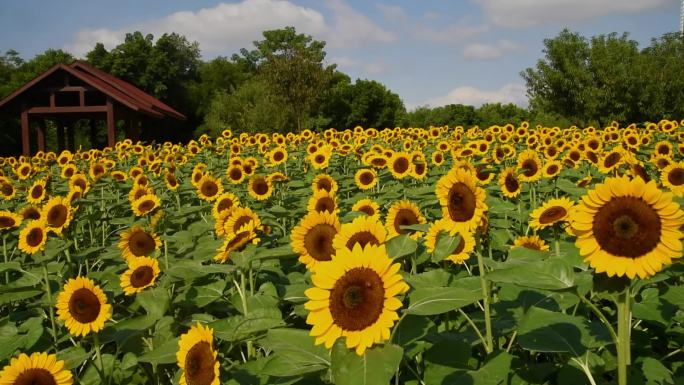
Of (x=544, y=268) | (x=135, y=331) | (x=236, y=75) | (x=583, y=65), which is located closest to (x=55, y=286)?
(x=135, y=331)

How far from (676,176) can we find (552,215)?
1402mm

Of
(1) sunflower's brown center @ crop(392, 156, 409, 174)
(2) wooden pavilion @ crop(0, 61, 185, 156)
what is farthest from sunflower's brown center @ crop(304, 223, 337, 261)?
(2) wooden pavilion @ crop(0, 61, 185, 156)

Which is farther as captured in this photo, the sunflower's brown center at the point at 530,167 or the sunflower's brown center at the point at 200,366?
the sunflower's brown center at the point at 530,167

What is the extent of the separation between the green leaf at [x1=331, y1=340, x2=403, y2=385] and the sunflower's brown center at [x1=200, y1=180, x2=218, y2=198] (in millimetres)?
4269

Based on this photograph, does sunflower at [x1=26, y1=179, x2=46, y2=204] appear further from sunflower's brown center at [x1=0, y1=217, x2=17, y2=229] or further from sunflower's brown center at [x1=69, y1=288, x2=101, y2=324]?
sunflower's brown center at [x1=69, y1=288, x2=101, y2=324]

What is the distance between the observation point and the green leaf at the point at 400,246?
186 cm

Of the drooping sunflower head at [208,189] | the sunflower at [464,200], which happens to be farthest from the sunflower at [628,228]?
the drooping sunflower head at [208,189]

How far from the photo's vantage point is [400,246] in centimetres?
191

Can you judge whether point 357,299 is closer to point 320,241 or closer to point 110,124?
point 320,241

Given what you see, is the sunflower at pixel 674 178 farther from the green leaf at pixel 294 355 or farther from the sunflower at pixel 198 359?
the sunflower at pixel 198 359

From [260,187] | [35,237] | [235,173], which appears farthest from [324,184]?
[35,237]

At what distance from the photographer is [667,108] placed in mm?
28219

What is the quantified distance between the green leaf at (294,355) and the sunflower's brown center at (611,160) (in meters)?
4.29

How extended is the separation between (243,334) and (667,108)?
3084 centimetres
